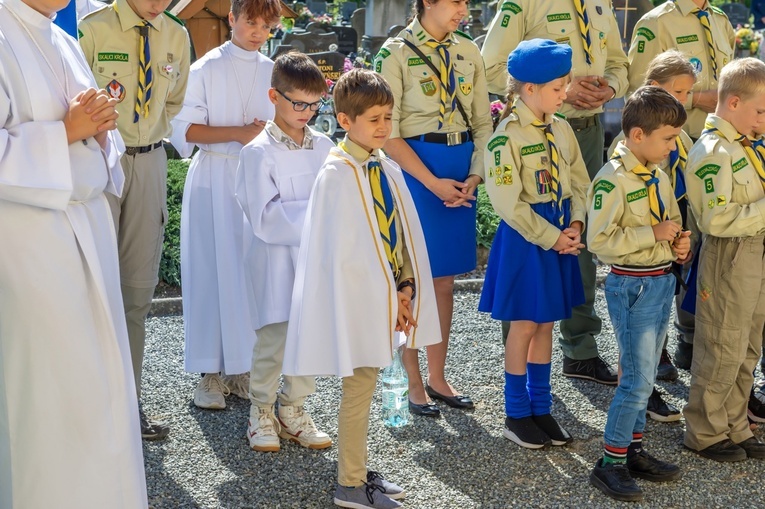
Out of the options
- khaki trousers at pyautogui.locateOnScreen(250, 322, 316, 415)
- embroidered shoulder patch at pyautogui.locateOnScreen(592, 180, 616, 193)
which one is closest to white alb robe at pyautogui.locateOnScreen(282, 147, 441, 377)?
khaki trousers at pyautogui.locateOnScreen(250, 322, 316, 415)

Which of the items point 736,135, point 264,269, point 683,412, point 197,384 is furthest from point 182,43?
point 683,412

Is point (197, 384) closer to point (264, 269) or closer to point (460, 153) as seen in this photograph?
point (264, 269)

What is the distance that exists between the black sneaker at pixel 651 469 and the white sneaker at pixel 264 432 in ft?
5.02

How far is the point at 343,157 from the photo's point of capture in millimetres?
3945

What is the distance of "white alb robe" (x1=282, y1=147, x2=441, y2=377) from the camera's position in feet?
12.6

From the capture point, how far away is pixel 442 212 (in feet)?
16.5

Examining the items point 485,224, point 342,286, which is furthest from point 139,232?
point 485,224

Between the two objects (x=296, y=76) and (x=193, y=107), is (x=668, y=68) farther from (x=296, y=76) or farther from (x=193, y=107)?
(x=193, y=107)

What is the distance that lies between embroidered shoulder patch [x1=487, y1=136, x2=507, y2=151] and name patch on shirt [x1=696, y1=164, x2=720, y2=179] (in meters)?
0.83

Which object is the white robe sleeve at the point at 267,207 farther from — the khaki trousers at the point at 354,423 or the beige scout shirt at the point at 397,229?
the khaki trousers at the point at 354,423

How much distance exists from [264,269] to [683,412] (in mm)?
1984

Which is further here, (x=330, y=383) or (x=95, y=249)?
(x=330, y=383)

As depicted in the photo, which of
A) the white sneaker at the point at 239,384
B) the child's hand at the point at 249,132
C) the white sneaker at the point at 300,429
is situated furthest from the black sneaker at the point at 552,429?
the child's hand at the point at 249,132

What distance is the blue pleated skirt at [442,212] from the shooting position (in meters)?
4.98
